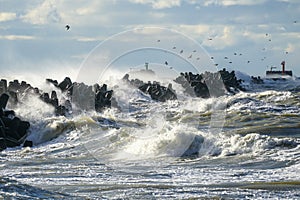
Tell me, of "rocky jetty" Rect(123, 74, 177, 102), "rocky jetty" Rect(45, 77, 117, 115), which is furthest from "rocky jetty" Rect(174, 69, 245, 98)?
"rocky jetty" Rect(45, 77, 117, 115)

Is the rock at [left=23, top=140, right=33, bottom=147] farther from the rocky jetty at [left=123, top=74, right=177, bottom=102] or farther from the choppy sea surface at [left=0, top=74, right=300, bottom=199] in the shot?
the rocky jetty at [left=123, top=74, right=177, bottom=102]

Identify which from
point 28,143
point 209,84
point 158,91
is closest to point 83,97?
point 158,91

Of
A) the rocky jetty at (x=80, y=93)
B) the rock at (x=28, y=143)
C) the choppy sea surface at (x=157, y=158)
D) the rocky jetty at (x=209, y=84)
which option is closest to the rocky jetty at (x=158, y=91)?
the rocky jetty at (x=80, y=93)

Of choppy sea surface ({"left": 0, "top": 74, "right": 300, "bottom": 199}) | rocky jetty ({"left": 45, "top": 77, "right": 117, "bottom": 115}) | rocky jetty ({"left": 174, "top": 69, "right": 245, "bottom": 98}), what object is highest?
rocky jetty ({"left": 174, "top": 69, "right": 245, "bottom": 98})

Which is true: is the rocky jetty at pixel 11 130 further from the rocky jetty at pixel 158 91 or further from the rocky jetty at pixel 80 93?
the rocky jetty at pixel 158 91

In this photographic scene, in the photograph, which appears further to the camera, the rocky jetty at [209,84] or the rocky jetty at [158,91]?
the rocky jetty at [209,84]

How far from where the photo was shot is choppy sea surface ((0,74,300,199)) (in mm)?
13453

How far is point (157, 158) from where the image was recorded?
2025cm

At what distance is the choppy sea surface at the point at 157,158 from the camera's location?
13453 millimetres

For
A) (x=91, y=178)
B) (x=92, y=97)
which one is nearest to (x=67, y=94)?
(x=92, y=97)

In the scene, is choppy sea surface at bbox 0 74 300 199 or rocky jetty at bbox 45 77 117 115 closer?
choppy sea surface at bbox 0 74 300 199

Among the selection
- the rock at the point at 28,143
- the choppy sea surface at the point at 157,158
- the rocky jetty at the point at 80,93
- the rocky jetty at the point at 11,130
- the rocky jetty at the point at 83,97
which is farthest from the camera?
the rocky jetty at the point at 83,97

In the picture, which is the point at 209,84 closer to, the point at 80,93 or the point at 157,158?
the point at 80,93

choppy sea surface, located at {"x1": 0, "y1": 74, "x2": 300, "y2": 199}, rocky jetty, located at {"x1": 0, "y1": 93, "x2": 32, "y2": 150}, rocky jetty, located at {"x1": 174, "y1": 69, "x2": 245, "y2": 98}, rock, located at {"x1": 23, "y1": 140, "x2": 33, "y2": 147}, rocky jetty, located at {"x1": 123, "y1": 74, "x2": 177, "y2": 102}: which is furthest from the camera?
rocky jetty, located at {"x1": 174, "y1": 69, "x2": 245, "y2": 98}
